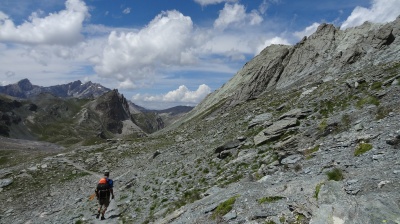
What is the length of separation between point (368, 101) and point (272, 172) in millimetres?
12288

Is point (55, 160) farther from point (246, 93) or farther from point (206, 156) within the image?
point (246, 93)

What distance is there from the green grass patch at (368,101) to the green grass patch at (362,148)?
28.7ft

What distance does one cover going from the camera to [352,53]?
2357 inches

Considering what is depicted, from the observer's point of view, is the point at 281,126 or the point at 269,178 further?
the point at 281,126

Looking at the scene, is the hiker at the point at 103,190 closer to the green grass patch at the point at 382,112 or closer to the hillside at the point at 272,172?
the hillside at the point at 272,172

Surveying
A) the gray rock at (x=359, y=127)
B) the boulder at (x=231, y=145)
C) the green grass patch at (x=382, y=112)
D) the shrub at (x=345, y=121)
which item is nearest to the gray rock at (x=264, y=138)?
the boulder at (x=231, y=145)

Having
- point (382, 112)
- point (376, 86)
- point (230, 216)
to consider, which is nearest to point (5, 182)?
point (230, 216)

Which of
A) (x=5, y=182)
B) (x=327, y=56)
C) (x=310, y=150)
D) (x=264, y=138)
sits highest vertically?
(x=327, y=56)

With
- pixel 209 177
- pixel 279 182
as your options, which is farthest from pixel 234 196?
pixel 209 177

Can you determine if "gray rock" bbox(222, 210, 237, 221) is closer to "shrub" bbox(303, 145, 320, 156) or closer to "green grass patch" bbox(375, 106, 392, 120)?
"shrub" bbox(303, 145, 320, 156)

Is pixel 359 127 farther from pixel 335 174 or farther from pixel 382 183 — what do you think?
pixel 382 183

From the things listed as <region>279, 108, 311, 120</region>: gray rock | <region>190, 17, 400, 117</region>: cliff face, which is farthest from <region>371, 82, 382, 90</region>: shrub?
<region>190, 17, 400, 117</region>: cliff face

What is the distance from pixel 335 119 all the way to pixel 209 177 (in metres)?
12.0

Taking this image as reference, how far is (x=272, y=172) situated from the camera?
66.8 feet
